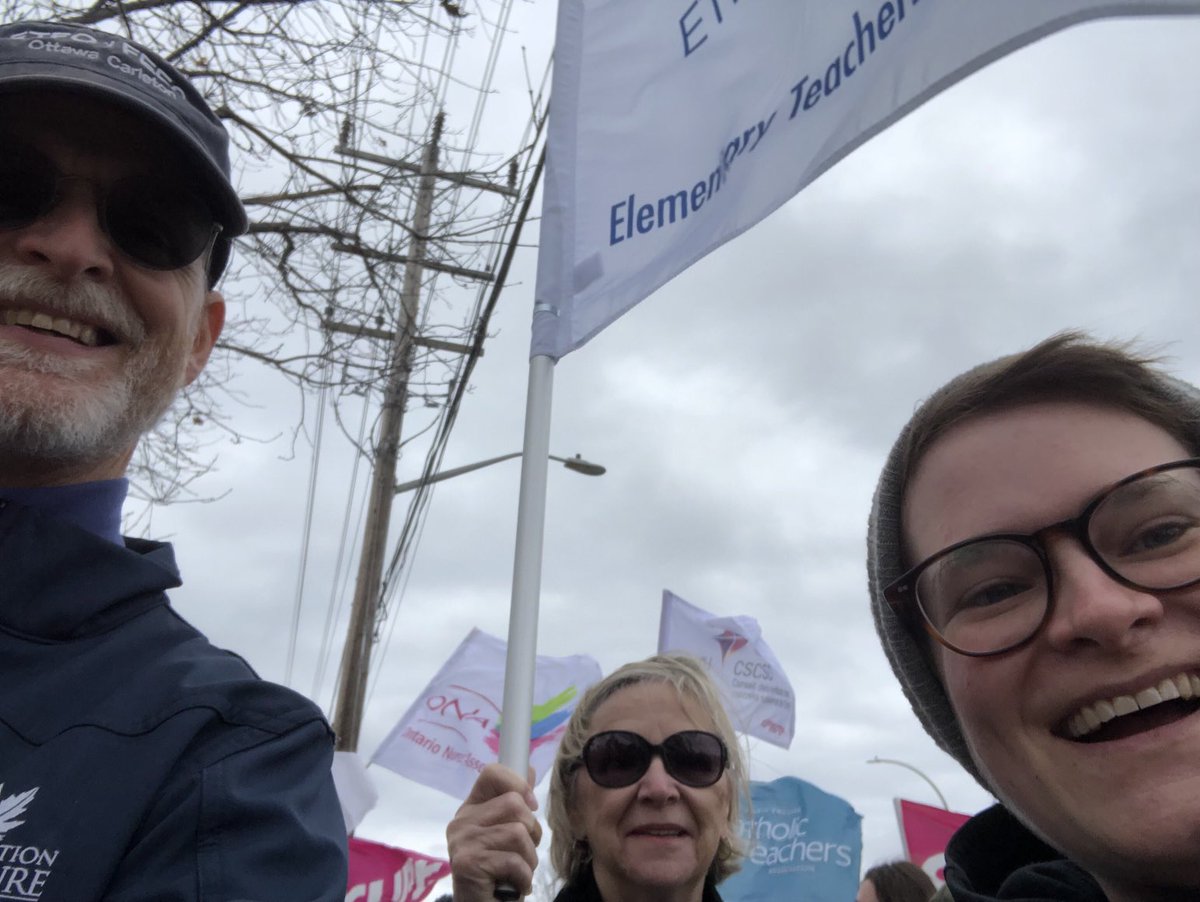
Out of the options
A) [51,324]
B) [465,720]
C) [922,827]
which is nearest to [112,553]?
[51,324]

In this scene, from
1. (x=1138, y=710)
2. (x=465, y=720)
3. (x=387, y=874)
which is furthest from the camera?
(x=465, y=720)

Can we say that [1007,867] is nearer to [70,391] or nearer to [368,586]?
[70,391]

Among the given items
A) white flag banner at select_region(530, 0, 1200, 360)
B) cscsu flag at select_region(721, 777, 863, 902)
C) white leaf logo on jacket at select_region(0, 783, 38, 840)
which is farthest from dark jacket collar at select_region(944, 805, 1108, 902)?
cscsu flag at select_region(721, 777, 863, 902)

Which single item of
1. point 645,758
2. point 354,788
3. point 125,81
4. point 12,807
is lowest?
point 12,807

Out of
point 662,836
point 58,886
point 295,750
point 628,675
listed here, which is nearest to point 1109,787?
point 295,750

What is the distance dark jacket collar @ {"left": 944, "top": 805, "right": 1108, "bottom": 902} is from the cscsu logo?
357 inches

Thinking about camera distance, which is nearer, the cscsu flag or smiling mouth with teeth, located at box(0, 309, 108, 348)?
smiling mouth with teeth, located at box(0, 309, 108, 348)

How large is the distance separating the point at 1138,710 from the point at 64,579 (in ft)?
4.28

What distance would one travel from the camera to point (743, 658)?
10641 mm

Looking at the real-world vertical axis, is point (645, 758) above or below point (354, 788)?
below

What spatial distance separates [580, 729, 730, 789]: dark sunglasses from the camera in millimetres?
2896

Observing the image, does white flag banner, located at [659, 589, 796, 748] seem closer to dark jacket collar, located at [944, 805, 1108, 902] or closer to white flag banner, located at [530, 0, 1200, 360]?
white flag banner, located at [530, 0, 1200, 360]

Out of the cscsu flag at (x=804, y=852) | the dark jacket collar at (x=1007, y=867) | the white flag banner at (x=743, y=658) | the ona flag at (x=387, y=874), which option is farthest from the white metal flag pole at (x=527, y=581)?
the white flag banner at (x=743, y=658)

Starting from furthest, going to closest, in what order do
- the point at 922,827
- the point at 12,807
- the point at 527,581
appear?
the point at 922,827 → the point at 527,581 → the point at 12,807
